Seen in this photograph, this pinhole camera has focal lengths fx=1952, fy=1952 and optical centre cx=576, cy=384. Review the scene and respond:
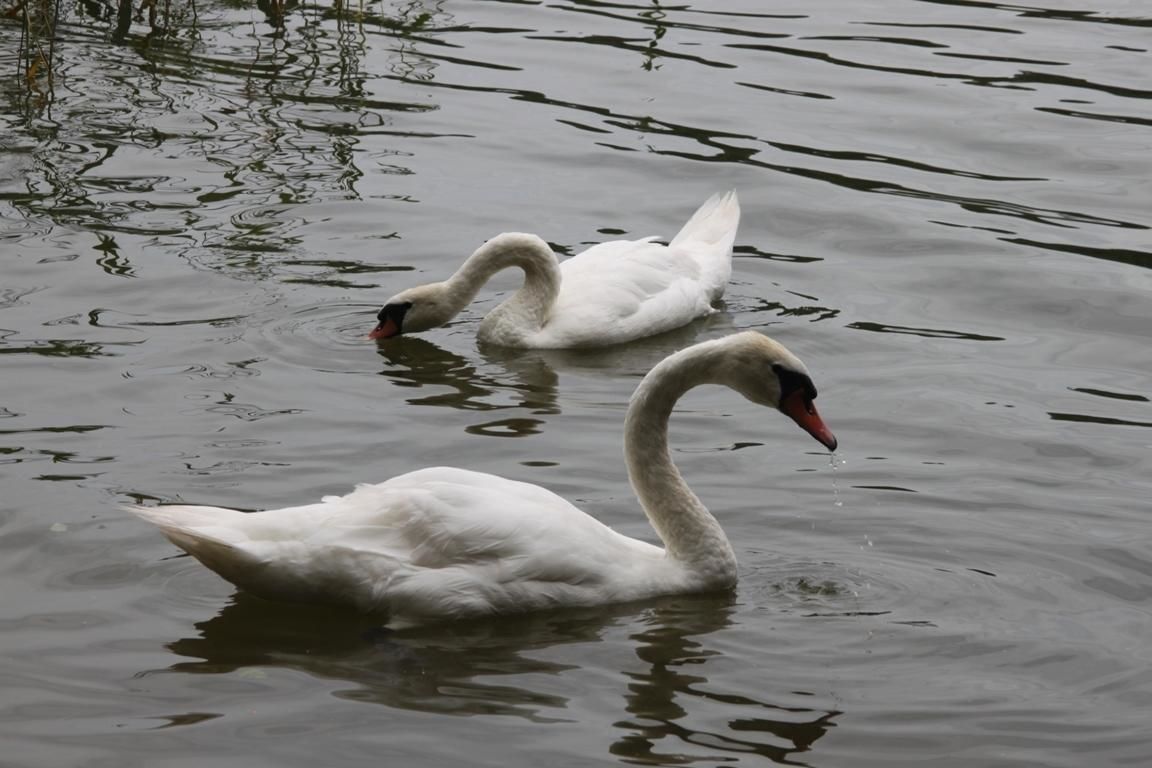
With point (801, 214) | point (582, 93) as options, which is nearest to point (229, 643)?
point (801, 214)

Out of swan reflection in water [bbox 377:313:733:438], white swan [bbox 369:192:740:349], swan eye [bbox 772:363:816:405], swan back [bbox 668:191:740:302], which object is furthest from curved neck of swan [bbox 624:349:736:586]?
swan back [bbox 668:191:740:302]

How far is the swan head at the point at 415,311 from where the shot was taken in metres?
10.9

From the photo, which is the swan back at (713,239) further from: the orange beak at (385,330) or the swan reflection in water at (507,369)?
the orange beak at (385,330)

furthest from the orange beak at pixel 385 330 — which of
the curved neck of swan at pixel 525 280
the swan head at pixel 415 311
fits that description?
the curved neck of swan at pixel 525 280

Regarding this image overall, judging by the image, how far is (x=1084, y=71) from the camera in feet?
55.9

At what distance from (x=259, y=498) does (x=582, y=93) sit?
29.1 ft

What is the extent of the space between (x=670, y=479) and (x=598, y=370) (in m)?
3.22

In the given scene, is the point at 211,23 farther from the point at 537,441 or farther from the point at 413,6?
the point at 537,441

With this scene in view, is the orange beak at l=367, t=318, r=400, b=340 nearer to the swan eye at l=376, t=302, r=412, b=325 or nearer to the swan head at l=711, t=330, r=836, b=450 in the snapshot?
the swan eye at l=376, t=302, r=412, b=325

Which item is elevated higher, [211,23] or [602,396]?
[211,23]

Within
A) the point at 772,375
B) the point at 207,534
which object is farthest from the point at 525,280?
the point at 207,534

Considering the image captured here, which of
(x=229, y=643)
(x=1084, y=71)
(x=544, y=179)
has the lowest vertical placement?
(x=229, y=643)

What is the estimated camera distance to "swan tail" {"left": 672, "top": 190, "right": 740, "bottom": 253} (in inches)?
478

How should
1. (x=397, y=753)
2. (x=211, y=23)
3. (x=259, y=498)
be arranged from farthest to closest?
(x=211, y=23)
(x=259, y=498)
(x=397, y=753)
